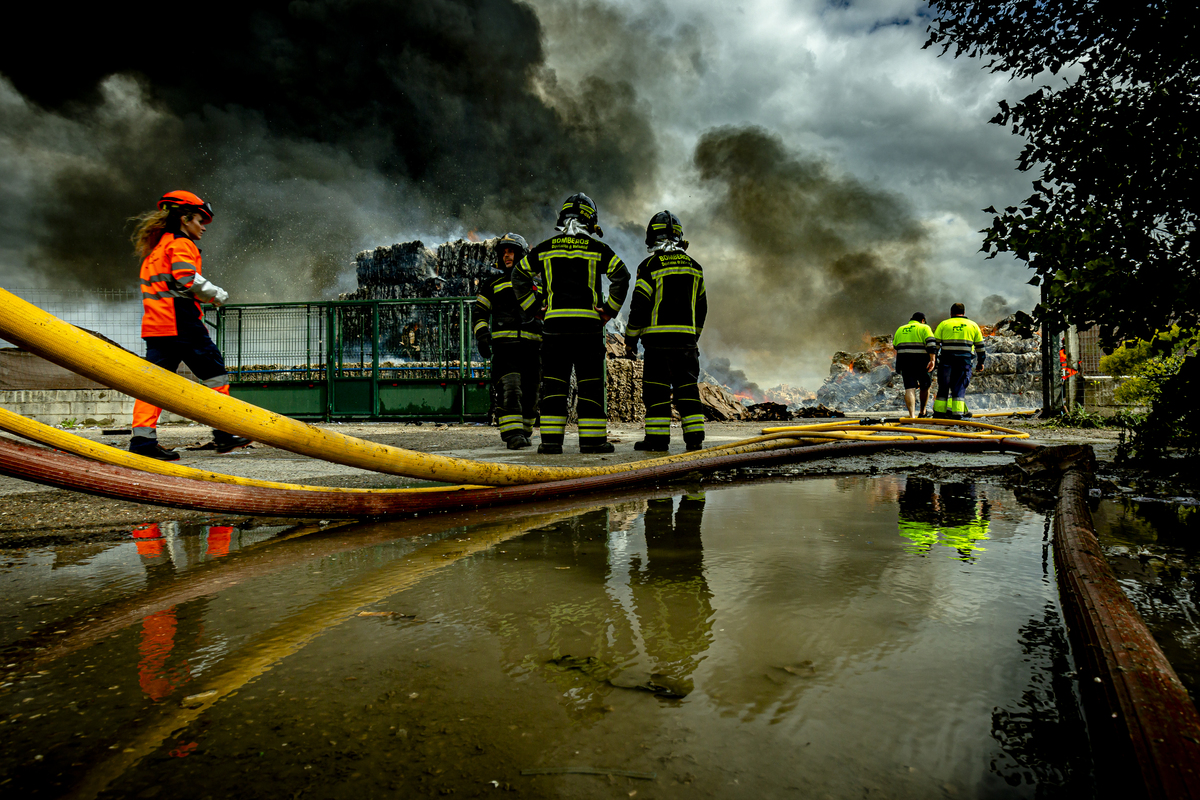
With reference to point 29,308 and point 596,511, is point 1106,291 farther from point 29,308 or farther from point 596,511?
point 29,308

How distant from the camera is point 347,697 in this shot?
1015 millimetres

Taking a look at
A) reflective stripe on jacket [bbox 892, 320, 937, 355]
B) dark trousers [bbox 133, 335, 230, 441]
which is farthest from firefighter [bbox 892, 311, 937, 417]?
dark trousers [bbox 133, 335, 230, 441]

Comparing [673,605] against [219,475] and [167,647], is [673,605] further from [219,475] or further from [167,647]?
[219,475]

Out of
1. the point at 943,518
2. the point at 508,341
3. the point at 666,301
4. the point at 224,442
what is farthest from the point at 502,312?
the point at 943,518

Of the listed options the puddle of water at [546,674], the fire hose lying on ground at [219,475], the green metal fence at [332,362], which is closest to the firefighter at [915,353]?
the green metal fence at [332,362]

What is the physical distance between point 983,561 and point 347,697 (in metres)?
1.76

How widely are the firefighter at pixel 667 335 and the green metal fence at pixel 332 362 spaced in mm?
6578

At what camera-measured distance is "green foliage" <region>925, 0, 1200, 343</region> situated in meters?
3.29

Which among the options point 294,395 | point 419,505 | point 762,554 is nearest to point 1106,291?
point 762,554

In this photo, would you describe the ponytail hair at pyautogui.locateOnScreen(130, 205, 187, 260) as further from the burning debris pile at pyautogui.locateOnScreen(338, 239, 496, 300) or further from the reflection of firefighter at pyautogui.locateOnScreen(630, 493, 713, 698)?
the burning debris pile at pyautogui.locateOnScreen(338, 239, 496, 300)

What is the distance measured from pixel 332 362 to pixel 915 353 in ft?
34.3

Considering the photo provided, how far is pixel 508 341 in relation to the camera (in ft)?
20.6

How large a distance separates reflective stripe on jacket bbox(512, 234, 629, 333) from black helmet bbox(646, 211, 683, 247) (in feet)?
1.31

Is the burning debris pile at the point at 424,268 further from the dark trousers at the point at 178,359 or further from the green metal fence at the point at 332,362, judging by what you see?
the dark trousers at the point at 178,359
